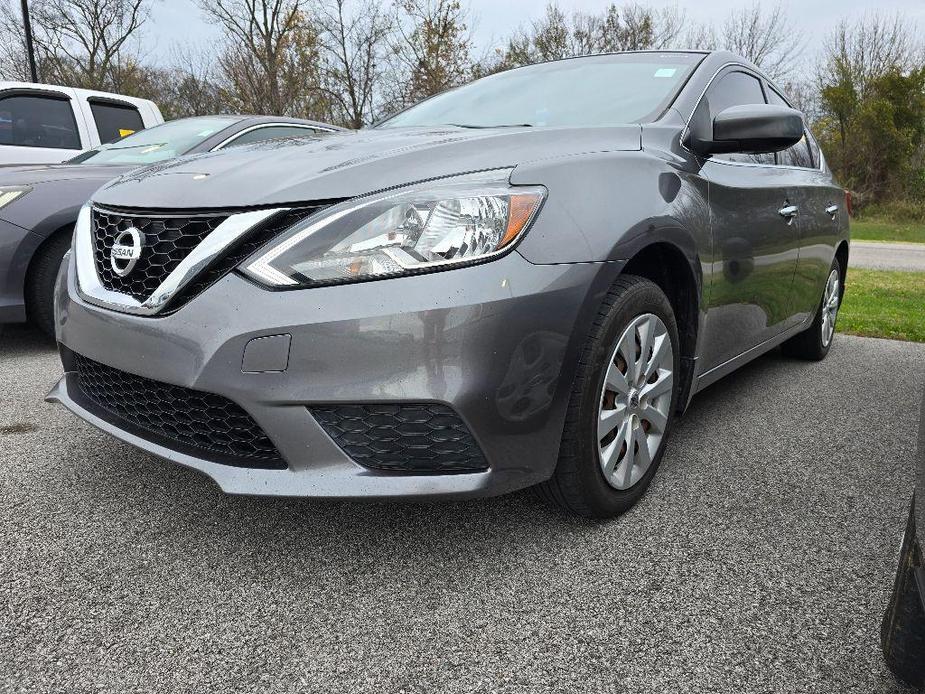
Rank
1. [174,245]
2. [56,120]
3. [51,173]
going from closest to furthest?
[174,245] → [51,173] → [56,120]

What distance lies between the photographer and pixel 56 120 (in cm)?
608

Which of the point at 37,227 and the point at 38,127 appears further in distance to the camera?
the point at 38,127

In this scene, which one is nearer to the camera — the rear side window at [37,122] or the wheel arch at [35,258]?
the wheel arch at [35,258]

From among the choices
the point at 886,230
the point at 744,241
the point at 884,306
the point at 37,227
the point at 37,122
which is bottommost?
the point at 886,230

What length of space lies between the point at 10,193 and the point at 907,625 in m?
4.14

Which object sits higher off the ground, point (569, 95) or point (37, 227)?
point (569, 95)

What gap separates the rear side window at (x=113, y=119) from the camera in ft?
20.5

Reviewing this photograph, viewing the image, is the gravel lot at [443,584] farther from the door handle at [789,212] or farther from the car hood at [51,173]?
the car hood at [51,173]

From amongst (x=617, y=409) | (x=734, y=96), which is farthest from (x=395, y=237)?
(x=734, y=96)

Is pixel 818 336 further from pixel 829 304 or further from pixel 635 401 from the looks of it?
pixel 635 401

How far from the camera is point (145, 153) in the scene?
4617 millimetres

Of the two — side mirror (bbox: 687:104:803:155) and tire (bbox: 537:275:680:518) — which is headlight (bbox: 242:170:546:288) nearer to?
tire (bbox: 537:275:680:518)

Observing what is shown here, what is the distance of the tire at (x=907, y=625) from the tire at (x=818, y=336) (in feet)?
9.37

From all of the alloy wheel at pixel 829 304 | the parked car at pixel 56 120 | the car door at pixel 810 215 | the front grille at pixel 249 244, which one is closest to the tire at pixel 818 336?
the alloy wheel at pixel 829 304
